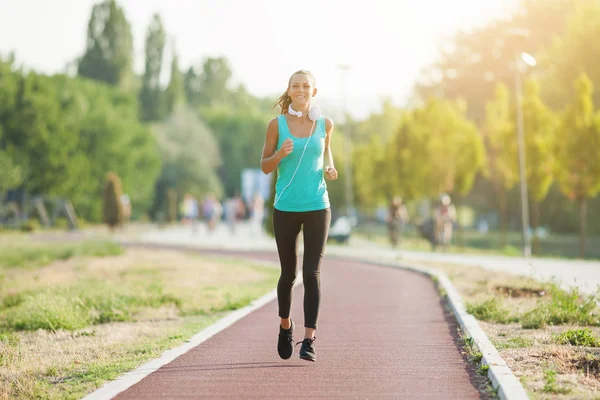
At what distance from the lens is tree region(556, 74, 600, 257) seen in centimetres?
2980

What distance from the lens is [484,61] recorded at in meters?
61.5

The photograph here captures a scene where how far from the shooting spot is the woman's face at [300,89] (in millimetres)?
6910

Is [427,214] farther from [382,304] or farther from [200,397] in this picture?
[200,397]

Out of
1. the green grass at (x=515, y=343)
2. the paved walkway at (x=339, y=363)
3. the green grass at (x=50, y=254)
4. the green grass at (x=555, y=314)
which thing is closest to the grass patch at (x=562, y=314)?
the green grass at (x=555, y=314)

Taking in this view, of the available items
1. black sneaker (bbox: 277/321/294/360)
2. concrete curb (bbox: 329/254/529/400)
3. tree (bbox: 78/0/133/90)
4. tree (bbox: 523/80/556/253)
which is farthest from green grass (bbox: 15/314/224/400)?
tree (bbox: 78/0/133/90)

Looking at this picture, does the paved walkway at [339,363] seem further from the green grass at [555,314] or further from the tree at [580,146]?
the tree at [580,146]

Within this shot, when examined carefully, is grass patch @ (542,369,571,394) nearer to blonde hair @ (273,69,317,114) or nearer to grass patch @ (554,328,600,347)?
grass patch @ (554,328,600,347)

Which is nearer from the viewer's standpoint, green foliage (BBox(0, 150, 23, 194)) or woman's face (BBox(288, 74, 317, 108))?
woman's face (BBox(288, 74, 317, 108))

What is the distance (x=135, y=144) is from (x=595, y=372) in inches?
2650

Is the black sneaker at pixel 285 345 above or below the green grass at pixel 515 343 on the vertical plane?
above

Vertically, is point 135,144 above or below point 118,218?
above

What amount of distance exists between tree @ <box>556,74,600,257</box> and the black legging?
80.1ft

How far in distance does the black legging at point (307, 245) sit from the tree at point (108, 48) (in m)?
71.9

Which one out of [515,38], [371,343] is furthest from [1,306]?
[515,38]
